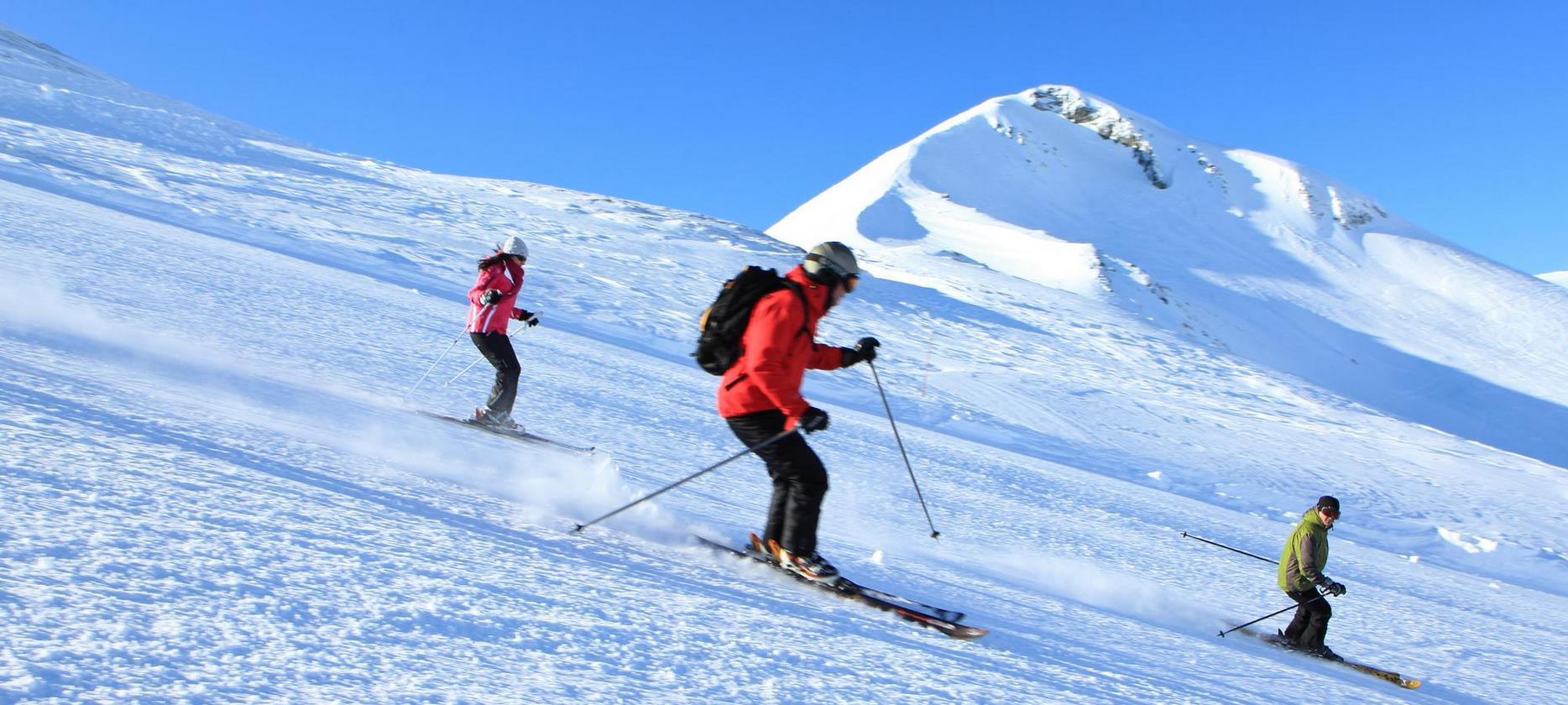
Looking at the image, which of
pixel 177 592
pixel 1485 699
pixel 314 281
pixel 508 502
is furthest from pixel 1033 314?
pixel 177 592

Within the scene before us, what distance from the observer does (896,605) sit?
4.10 m

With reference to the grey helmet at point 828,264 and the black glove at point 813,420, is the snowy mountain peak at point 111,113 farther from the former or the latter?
the black glove at point 813,420

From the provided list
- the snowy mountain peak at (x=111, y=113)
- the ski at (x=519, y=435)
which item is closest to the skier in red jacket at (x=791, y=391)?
the ski at (x=519, y=435)

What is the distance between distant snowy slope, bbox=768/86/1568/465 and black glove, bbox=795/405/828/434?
2786cm

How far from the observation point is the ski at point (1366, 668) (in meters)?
5.48

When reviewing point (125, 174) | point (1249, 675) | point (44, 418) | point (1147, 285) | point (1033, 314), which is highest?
point (1147, 285)

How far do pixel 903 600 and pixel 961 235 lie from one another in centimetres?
5448

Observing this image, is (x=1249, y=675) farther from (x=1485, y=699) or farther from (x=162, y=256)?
(x=162, y=256)

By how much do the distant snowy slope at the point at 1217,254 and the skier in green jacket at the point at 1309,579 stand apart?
24.5 m

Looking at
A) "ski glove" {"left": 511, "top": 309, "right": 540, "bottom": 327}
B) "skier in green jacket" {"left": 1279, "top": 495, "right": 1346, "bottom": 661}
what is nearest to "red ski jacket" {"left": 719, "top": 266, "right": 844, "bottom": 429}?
"ski glove" {"left": 511, "top": 309, "right": 540, "bottom": 327}

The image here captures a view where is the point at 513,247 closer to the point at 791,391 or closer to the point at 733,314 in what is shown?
the point at 733,314

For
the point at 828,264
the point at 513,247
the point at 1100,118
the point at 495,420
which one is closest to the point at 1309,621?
the point at 828,264

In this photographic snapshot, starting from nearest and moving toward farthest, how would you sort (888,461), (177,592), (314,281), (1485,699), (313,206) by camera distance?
1. (177,592)
2. (1485,699)
3. (888,461)
4. (314,281)
5. (313,206)

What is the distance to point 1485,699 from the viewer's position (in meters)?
5.62
